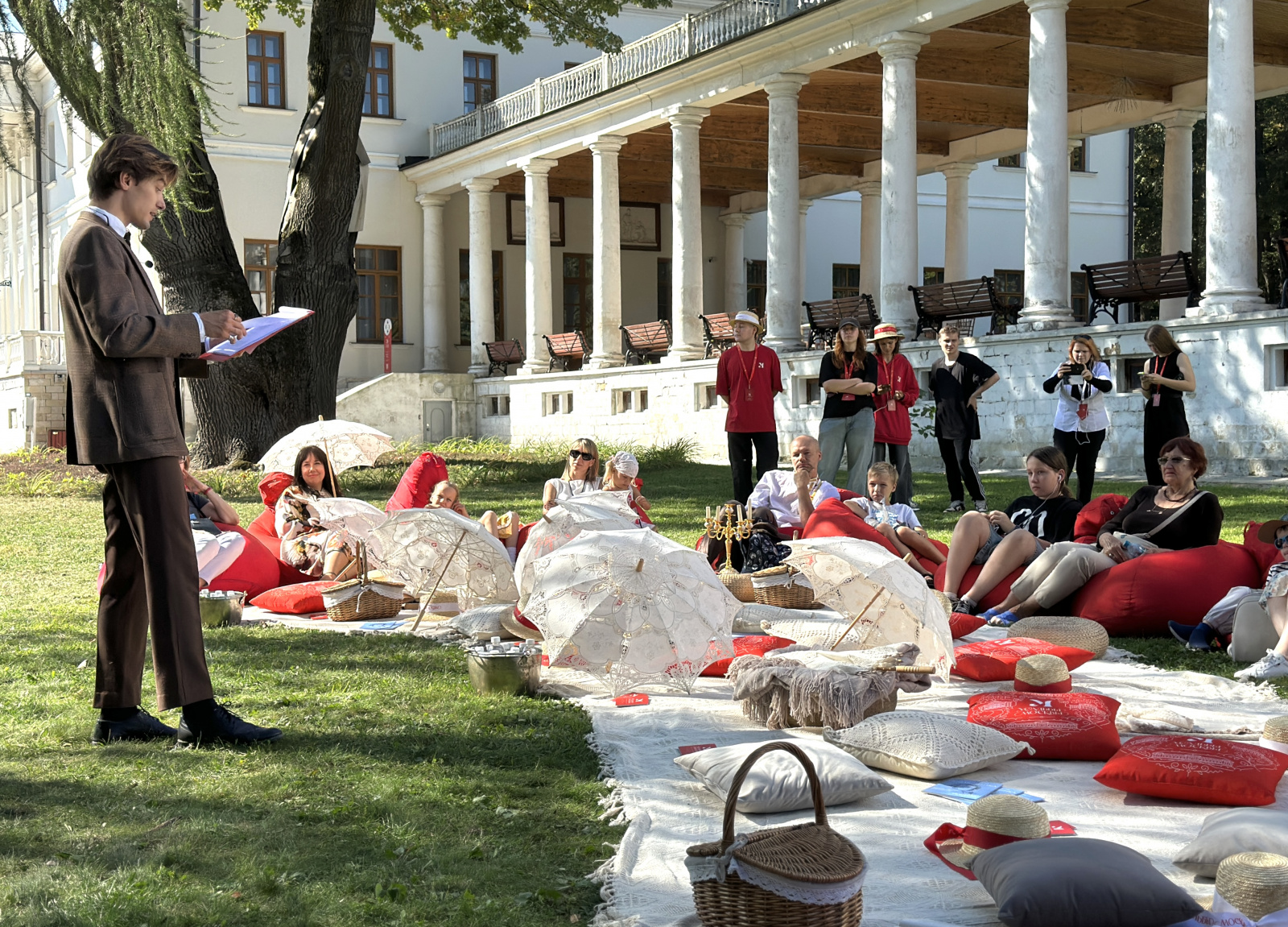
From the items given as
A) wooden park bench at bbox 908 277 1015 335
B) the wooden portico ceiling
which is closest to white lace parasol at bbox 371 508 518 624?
wooden park bench at bbox 908 277 1015 335

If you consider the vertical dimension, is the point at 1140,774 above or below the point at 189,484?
below

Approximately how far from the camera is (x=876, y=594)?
19.1 feet

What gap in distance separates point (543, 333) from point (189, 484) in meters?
20.5

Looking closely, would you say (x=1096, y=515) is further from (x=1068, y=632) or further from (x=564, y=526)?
(x=564, y=526)

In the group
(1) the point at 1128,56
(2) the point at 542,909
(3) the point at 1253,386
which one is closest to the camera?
(2) the point at 542,909

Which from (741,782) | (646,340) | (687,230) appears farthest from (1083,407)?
(646,340)

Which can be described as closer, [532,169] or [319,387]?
[319,387]

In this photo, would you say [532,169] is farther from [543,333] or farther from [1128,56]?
[1128,56]

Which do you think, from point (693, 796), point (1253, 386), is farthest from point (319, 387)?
point (693, 796)

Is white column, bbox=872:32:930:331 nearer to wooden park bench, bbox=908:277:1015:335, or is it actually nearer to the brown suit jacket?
wooden park bench, bbox=908:277:1015:335

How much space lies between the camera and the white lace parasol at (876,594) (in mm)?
5605

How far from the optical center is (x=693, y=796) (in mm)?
4160

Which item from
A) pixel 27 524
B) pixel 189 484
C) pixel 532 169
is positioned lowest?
pixel 27 524

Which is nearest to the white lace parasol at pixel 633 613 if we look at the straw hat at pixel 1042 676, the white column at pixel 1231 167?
the straw hat at pixel 1042 676
